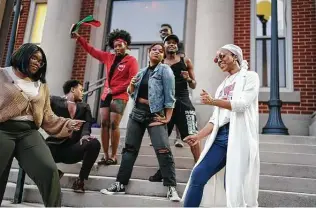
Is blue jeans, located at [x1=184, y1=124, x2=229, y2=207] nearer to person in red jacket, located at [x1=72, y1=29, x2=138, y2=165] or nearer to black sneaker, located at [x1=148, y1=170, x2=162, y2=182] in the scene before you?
black sneaker, located at [x1=148, y1=170, x2=162, y2=182]

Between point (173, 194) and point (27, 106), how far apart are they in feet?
5.78

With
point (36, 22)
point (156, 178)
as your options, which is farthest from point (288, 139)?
point (36, 22)

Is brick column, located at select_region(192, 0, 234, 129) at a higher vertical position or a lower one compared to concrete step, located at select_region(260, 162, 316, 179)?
higher

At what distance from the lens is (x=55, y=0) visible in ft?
27.1

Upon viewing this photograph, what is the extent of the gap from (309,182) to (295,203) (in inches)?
20.2

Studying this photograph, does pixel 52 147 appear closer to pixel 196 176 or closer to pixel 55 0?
pixel 196 176

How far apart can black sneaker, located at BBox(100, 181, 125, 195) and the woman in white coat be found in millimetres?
1199

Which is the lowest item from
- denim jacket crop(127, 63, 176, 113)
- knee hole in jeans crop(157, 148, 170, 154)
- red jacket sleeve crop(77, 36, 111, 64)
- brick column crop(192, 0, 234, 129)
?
knee hole in jeans crop(157, 148, 170, 154)

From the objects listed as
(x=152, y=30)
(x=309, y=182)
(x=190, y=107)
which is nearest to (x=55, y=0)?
(x=152, y=30)

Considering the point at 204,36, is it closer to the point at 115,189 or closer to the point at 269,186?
the point at 269,186

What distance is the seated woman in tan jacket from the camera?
266cm

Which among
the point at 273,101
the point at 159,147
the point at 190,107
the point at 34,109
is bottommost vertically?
the point at 159,147

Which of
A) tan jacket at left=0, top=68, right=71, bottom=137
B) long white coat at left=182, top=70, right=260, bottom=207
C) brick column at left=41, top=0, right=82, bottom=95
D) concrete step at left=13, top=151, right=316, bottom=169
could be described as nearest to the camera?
long white coat at left=182, top=70, right=260, bottom=207

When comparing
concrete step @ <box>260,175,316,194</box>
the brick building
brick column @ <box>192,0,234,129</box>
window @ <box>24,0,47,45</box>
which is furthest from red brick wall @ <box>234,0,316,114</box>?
window @ <box>24,0,47,45</box>
